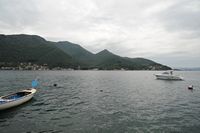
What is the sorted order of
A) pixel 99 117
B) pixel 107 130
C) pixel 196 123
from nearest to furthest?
1. pixel 107 130
2. pixel 196 123
3. pixel 99 117

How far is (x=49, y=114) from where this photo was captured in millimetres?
24094

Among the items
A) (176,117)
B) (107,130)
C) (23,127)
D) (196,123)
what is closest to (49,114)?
(23,127)

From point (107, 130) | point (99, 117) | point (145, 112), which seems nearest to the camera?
A: point (107, 130)

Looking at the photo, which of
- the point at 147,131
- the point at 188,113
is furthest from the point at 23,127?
the point at 188,113

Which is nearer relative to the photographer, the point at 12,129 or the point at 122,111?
the point at 12,129

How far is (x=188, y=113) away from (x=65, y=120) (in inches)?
723

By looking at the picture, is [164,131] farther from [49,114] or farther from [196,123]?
[49,114]

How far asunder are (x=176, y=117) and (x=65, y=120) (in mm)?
15091

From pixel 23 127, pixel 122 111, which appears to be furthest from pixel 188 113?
pixel 23 127

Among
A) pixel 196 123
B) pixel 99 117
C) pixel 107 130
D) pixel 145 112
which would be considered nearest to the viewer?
pixel 107 130

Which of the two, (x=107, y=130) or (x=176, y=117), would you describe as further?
(x=176, y=117)

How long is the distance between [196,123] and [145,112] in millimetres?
6921

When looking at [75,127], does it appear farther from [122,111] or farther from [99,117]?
[122,111]

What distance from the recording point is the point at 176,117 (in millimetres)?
23672
